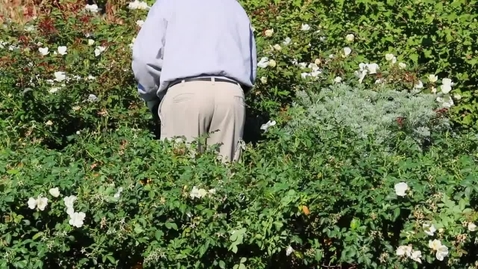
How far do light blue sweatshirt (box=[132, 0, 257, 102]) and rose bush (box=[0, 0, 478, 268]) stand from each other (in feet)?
1.13

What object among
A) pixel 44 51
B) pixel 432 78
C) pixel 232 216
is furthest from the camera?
pixel 44 51

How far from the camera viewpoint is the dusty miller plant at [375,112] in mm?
4902

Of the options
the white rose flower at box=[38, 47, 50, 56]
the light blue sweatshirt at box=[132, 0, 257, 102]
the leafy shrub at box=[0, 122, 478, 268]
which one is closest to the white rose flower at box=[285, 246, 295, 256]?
the leafy shrub at box=[0, 122, 478, 268]

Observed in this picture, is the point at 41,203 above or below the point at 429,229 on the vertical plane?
above

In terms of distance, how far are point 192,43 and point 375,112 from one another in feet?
4.19

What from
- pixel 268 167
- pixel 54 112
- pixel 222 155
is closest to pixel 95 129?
pixel 54 112

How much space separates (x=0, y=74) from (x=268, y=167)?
2022 mm

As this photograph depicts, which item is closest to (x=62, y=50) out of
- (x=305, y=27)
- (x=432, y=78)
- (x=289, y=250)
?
(x=305, y=27)

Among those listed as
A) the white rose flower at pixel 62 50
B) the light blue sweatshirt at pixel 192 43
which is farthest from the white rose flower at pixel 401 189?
the white rose flower at pixel 62 50

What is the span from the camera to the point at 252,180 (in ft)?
12.1

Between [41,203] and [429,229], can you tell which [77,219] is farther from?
[429,229]

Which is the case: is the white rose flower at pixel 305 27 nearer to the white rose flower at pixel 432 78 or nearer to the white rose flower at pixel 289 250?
the white rose flower at pixel 432 78

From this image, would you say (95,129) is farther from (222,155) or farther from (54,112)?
(222,155)

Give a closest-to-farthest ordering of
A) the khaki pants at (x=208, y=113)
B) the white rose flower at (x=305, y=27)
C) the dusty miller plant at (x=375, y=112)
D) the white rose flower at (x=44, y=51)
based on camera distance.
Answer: the khaki pants at (x=208, y=113), the dusty miller plant at (x=375, y=112), the white rose flower at (x=44, y=51), the white rose flower at (x=305, y=27)
